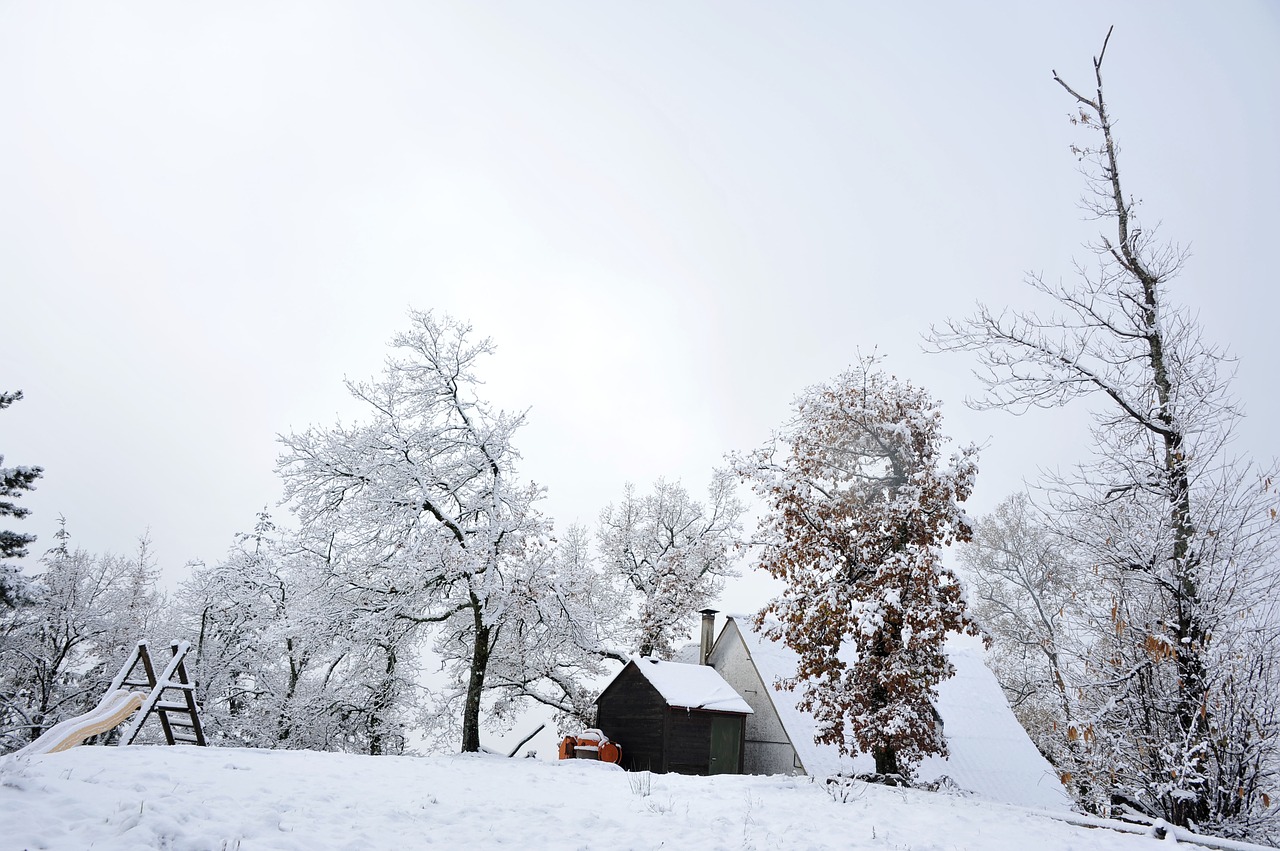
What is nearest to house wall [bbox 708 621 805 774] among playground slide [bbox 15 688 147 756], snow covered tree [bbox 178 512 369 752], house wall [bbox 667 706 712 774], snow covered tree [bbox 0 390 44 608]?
house wall [bbox 667 706 712 774]

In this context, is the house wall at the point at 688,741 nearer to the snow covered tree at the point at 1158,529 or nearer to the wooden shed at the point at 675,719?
the wooden shed at the point at 675,719

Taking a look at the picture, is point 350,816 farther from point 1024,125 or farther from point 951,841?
point 1024,125

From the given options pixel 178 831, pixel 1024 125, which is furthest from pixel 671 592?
Result: pixel 1024 125

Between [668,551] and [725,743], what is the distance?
1213 cm

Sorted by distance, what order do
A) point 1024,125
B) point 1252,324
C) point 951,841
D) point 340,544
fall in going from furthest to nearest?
1. point 1024,125
2. point 340,544
3. point 1252,324
4. point 951,841

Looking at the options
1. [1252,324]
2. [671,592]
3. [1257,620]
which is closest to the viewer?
[1257,620]

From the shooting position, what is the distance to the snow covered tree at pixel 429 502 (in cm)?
2023

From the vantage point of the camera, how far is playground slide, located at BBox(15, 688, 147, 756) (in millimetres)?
10047

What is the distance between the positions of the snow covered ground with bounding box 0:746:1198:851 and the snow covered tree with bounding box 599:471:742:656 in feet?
67.0

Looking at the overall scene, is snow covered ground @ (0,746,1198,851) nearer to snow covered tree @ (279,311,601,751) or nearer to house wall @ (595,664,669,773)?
Result: snow covered tree @ (279,311,601,751)

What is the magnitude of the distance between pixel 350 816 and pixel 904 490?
11.9 meters

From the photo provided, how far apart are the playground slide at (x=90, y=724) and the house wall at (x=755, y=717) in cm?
1790

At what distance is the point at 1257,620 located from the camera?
9398 millimetres

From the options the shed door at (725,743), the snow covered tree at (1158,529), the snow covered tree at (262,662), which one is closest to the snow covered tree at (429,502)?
the snow covered tree at (262,662)
